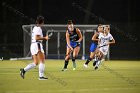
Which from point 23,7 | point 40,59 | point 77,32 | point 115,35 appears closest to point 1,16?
point 23,7

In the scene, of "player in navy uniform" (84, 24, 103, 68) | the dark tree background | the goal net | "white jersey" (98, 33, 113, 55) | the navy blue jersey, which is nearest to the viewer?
the navy blue jersey

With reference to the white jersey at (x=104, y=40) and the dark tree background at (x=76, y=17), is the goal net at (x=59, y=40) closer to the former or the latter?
the dark tree background at (x=76, y=17)

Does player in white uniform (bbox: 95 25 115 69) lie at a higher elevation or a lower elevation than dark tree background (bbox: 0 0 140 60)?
lower

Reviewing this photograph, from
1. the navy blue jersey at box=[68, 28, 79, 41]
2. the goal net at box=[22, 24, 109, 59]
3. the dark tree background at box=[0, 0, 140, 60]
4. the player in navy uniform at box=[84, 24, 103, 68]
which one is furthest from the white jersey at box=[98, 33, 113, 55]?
the dark tree background at box=[0, 0, 140, 60]

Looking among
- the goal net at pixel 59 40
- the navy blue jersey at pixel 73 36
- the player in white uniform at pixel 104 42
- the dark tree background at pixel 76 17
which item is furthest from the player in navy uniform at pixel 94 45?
the dark tree background at pixel 76 17

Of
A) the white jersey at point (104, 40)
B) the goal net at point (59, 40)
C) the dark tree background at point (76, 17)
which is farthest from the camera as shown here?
the dark tree background at point (76, 17)

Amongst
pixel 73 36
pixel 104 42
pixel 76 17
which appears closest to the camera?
pixel 73 36

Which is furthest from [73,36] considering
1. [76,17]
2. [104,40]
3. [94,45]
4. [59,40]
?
[76,17]

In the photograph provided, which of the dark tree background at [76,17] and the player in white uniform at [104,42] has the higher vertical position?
the dark tree background at [76,17]

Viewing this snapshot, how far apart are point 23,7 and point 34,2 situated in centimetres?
217

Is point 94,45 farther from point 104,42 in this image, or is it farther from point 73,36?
point 73,36

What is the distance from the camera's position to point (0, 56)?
104ft

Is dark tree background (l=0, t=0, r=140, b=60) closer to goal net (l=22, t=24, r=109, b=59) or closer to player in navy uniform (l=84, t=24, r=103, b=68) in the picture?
goal net (l=22, t=24, r=109, b=59)

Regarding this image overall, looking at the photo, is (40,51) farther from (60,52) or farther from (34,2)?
(34,2)
